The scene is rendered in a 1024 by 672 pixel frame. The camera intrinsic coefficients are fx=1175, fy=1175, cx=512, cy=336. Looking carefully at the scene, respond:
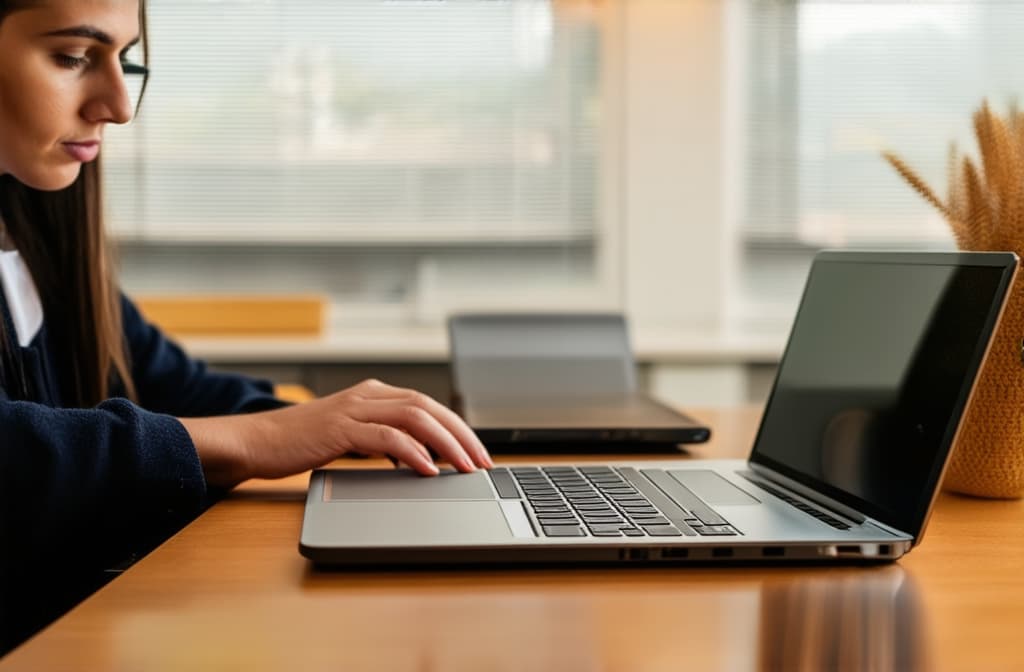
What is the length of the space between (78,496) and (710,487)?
17.0 inches

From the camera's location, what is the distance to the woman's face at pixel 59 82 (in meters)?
0.95

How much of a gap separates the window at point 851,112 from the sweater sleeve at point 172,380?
166 centimetres

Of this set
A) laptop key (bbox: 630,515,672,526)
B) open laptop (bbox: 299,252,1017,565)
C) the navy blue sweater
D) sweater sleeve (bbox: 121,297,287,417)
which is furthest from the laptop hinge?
sweater sleeve (bbox: 121,297,287,417)

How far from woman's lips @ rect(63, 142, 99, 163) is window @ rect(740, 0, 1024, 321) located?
1916 millimetres

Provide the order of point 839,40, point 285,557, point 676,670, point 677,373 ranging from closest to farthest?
point 676,670 → point 285,557 → point 677,373 → point 839,40

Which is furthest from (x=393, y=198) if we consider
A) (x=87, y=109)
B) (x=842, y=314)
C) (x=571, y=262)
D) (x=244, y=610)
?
(x=244, y=610)

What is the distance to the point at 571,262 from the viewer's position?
9.14 ft

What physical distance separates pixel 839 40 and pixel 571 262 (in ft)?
2.60

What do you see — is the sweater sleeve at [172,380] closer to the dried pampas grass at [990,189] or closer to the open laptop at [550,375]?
the open laptop at [550,375]

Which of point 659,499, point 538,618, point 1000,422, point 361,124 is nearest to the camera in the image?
point 538,618

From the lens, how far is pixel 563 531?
26.4 inches

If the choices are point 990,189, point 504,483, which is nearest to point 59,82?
point 504,483

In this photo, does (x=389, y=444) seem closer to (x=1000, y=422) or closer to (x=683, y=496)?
(x=683, y=496)

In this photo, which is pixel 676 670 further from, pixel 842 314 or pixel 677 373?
pixel 677 373
